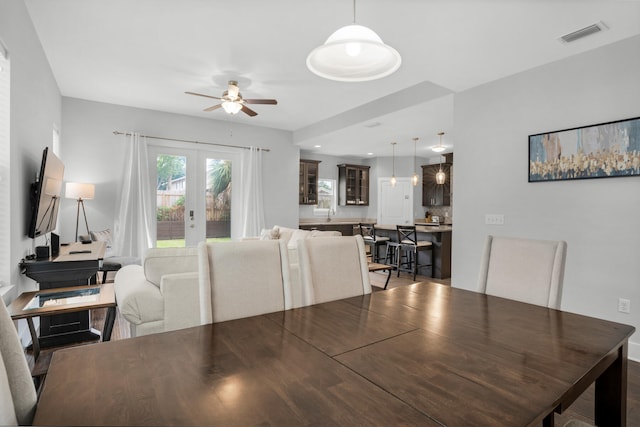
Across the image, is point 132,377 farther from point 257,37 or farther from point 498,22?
point 498,22

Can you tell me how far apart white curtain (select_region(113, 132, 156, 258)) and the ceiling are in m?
0.79

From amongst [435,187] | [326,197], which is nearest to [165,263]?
[326,197]

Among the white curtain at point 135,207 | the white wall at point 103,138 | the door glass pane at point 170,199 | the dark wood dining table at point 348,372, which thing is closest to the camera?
the dark wood dining table at point 348,372

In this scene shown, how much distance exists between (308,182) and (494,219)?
5075 millimetres

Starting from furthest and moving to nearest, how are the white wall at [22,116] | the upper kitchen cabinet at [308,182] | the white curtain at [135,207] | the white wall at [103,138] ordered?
1. the upper kitchen cabinet at [308,182]
2. the white curtain at [135,207]
3. the white wall at [103,138]
4. the white wall at [22,116]

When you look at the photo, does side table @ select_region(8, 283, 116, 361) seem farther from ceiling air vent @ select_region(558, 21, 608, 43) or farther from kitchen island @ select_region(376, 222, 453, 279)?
kitchen island @ select_region(376, 222, 453, 279)

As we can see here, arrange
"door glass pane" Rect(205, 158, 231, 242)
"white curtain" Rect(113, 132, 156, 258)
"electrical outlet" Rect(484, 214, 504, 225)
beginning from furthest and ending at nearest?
"door glass pane" Rect(205, 158, 231, 242)
"white curtain" Rect(113, 132, 156, 258)
"electrical outlet" Rect(484, 214, 504, 225)

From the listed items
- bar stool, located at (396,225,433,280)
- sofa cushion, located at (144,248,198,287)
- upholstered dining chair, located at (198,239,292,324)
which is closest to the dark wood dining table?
upholstered dining chair, located at (198,239,292,324)

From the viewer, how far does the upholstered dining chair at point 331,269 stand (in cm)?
180

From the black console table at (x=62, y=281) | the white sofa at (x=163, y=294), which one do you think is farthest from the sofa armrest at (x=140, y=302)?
the black console table at (x=62, y=281)

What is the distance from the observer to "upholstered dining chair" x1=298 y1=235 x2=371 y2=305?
180 centimetres

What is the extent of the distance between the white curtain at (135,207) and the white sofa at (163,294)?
9.73 feet

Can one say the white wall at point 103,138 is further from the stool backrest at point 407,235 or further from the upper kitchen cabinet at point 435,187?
the upper kitchen cabinet at point 435,187

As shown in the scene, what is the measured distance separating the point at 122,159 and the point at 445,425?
5.73 m
